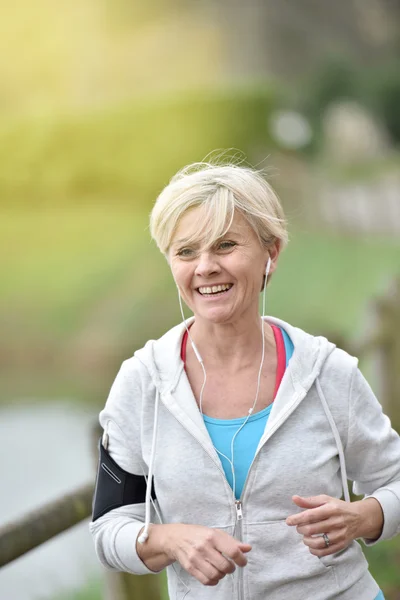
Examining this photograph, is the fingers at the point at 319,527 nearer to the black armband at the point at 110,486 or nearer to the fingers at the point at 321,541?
the fingers at the point at 321,541

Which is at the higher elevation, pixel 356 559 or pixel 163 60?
pixel 163 60

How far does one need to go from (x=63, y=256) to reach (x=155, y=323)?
0.96 meters

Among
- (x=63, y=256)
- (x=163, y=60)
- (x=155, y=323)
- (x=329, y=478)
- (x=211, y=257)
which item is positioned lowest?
(x=329, y=478)

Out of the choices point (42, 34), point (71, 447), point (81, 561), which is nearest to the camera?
point (81, 561)

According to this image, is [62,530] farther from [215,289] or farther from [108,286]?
[108,286]

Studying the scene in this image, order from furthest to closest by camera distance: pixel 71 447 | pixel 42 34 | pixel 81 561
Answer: pixel 42 34, pixel 71 447, pixel 81 561

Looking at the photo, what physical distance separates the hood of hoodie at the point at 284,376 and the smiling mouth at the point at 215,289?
0.31ft

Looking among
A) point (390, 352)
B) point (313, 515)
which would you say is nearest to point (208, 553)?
point (313, 515)

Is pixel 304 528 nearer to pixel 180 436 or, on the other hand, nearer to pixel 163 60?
pixel 180 436

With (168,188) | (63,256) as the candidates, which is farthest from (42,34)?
(168,188)

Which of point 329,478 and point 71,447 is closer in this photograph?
point 329,478

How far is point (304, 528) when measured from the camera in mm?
1034

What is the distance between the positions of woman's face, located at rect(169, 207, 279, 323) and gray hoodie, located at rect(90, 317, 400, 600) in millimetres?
99

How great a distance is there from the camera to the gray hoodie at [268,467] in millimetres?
1086
